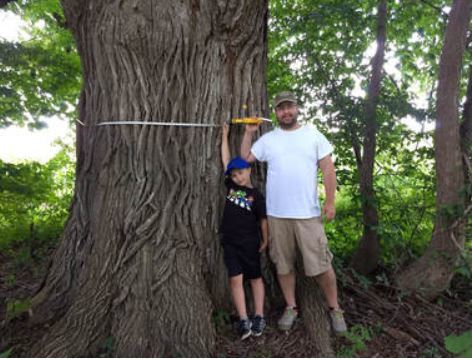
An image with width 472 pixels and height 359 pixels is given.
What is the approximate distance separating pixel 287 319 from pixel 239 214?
96cm

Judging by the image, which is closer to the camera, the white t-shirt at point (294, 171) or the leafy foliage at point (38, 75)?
the white t-shirt at point (294, 171)

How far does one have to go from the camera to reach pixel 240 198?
3.55 meters

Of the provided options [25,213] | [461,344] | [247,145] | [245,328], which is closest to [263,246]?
[245,328]

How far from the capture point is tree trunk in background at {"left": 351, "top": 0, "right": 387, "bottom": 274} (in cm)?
512

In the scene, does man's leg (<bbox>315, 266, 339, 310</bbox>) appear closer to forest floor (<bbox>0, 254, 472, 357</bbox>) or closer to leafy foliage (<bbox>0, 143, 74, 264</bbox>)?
forest floor (<bbox>0, 254, 472, 357</bbox>)

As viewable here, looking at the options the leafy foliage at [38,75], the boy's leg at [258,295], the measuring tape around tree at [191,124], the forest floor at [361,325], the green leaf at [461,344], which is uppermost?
the leafy foliage at [38,75]

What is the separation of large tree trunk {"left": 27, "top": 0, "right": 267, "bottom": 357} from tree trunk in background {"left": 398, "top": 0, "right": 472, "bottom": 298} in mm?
1849

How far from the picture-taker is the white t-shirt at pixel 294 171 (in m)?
3.44

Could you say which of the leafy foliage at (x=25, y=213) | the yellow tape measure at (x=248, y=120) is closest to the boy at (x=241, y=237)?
the yellow tape measure at (x=248, y=120)

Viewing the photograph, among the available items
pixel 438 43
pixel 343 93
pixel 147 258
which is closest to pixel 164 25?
pixel 147 258

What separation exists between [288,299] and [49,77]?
5.04 meters

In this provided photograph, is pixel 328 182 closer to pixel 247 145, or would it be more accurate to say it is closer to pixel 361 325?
pixel 247 145

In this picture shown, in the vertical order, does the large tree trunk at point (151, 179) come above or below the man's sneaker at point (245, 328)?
above

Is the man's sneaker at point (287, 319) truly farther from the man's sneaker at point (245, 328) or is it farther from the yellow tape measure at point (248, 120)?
the yellow tape measure at point (248, 120)
